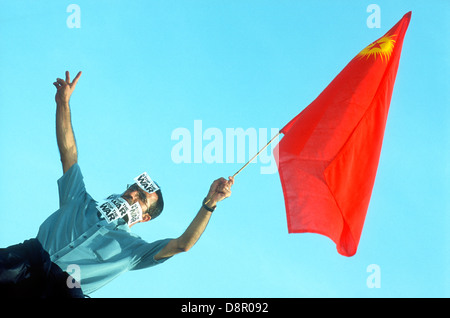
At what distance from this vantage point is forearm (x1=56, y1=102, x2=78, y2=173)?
26.5ft

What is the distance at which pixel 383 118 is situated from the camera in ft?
32.2

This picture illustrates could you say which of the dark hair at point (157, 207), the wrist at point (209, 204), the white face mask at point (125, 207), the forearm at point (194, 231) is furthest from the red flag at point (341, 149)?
the white face mask at point (125, 207)

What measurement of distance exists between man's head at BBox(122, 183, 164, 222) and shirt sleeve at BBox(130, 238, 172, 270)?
0.74 metres

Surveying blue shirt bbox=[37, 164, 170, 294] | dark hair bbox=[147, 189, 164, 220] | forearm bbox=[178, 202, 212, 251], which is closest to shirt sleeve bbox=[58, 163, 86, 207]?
blue shirt bbox=[37, 164, 170, 294]

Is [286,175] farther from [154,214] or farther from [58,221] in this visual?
[58,221]

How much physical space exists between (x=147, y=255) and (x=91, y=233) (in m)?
0.79

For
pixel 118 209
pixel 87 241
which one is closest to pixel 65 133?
pixel 118 209

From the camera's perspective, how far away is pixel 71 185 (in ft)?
26.0

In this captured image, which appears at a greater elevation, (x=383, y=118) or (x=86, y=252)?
(x=383, y=118)

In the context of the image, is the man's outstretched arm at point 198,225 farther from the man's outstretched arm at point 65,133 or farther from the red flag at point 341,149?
the man's outstretched arm at point 65,133

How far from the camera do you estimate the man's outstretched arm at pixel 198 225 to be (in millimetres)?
7562

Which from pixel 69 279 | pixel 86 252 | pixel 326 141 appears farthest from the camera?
pixel 326 141

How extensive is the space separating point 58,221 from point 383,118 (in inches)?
216
